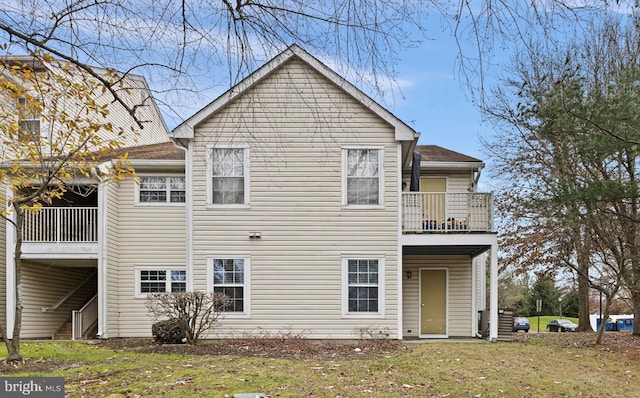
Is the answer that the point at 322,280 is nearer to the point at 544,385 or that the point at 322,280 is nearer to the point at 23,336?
the point at 544,385

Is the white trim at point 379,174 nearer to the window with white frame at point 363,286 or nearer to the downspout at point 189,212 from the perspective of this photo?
the window with white frame at point 363,286

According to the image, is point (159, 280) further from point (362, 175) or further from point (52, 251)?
point (362, 175)

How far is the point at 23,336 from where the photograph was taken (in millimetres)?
15508

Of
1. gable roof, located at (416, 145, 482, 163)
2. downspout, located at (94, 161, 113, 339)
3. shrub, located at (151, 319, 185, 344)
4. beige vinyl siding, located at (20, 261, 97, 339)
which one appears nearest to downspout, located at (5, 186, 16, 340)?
beige vinyl siding, located at (20, 261, 97, 339)

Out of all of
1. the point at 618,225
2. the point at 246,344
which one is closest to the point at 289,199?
the point at 246,344

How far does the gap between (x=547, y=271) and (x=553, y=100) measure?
1228 cm

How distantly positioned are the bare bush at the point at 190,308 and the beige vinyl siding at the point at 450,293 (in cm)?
550

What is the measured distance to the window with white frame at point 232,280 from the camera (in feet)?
45.0

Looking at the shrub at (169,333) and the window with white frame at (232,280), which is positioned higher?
the window with white frame at (232,280)

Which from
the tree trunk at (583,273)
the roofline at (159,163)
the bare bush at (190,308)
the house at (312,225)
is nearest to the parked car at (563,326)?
the tree trunk at (583,273)

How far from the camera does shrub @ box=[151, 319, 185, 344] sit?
509 inches

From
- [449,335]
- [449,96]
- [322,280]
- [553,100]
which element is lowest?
[449,335]

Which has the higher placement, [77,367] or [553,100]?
[553,100]

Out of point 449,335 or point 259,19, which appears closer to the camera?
point 259,19
